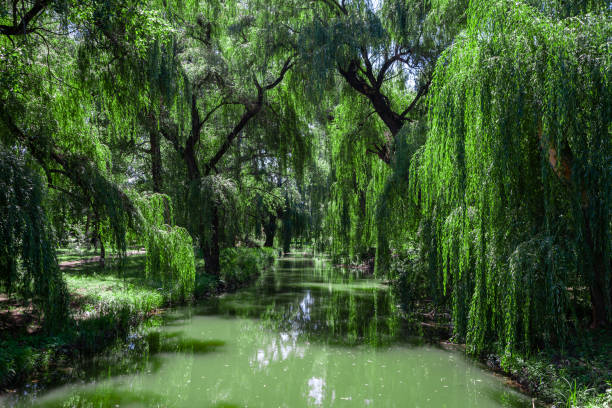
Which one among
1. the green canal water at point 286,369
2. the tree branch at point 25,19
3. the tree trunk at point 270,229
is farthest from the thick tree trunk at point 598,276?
the tree trunk at point 270,229

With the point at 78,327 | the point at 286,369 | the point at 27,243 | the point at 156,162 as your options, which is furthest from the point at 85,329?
the point at 156,162

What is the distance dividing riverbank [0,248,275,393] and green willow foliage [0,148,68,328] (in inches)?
27.4

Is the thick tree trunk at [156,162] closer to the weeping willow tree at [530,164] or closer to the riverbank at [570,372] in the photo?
the weeping willow tree at [530,164]

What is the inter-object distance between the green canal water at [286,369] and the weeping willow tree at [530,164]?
956 millimetres

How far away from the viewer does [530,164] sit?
4.78m

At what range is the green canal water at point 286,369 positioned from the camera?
467 cm

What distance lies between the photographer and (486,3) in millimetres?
4805

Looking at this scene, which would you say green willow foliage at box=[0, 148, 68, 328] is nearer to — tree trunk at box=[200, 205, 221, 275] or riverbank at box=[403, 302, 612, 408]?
riverbank at box=[403, 302, 612, 408]

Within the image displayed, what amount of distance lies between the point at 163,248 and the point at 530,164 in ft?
19.7

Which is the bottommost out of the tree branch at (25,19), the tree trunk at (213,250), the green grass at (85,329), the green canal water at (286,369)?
the green canal water at (286,369)

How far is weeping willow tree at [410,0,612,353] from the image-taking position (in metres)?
4.09

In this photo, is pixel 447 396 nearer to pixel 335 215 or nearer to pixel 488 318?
pixel 488 318

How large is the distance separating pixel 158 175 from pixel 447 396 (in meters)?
9.29

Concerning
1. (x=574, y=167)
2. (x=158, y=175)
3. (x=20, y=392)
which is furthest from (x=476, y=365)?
(x=158, y=175)
